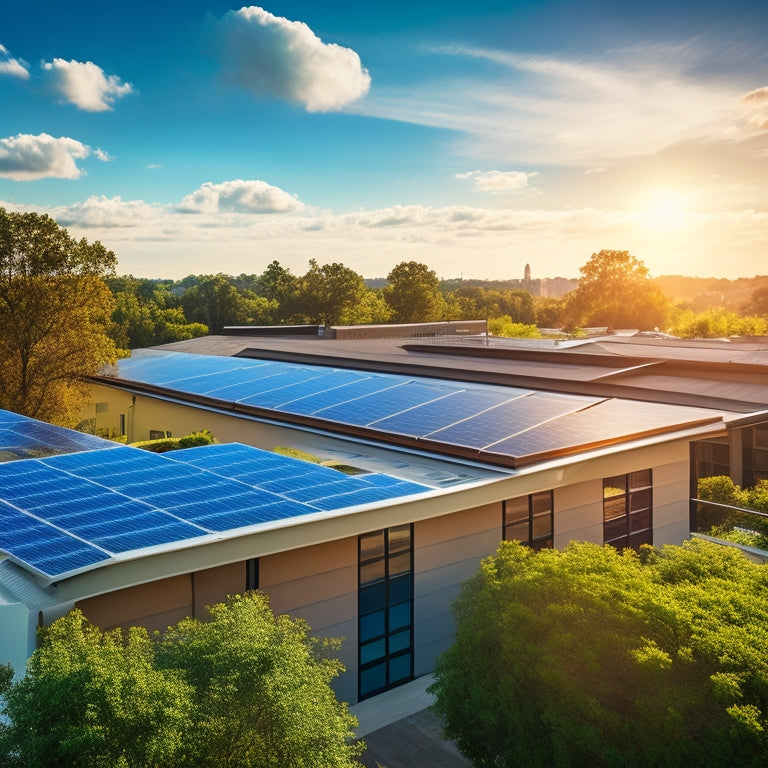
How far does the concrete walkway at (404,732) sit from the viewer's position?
46.0ft

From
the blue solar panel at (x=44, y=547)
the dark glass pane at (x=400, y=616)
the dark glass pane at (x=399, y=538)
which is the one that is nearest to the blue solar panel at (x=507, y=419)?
the dark glass pane at (x=399, y=538)

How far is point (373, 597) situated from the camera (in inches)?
652

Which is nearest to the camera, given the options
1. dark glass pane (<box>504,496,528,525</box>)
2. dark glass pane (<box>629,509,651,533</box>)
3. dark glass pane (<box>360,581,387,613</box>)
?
dark glass pane (<box>360,581,387,613</box>)

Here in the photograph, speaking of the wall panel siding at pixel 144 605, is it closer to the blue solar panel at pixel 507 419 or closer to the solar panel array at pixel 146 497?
the solar panel array at pixel 146 497

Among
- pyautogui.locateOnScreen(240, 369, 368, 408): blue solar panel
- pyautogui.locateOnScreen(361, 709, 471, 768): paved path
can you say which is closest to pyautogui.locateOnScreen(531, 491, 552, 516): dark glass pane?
pyautogui.locateOnScreen(361, 709, 471, 768): paved path

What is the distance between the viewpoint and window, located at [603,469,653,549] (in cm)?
2128

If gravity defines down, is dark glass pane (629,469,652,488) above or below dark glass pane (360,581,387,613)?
above

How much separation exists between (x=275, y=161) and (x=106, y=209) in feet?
59.1

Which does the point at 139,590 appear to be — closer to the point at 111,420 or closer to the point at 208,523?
the point at 208,523

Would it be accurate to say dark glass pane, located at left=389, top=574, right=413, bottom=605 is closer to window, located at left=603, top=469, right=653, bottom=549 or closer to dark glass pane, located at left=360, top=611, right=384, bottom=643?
dark glass pane, located at left=360, top=611, right=384, bottom=643

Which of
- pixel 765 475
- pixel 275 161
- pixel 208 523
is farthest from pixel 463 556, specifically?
pixel 275 161

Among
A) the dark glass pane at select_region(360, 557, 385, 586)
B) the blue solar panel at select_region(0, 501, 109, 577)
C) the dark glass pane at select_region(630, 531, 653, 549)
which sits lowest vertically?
the dark glass pane at select_region(630, 531, 653, 549)

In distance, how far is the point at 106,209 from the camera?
60.8 metres

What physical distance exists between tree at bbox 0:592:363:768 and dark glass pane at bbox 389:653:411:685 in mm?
7093
